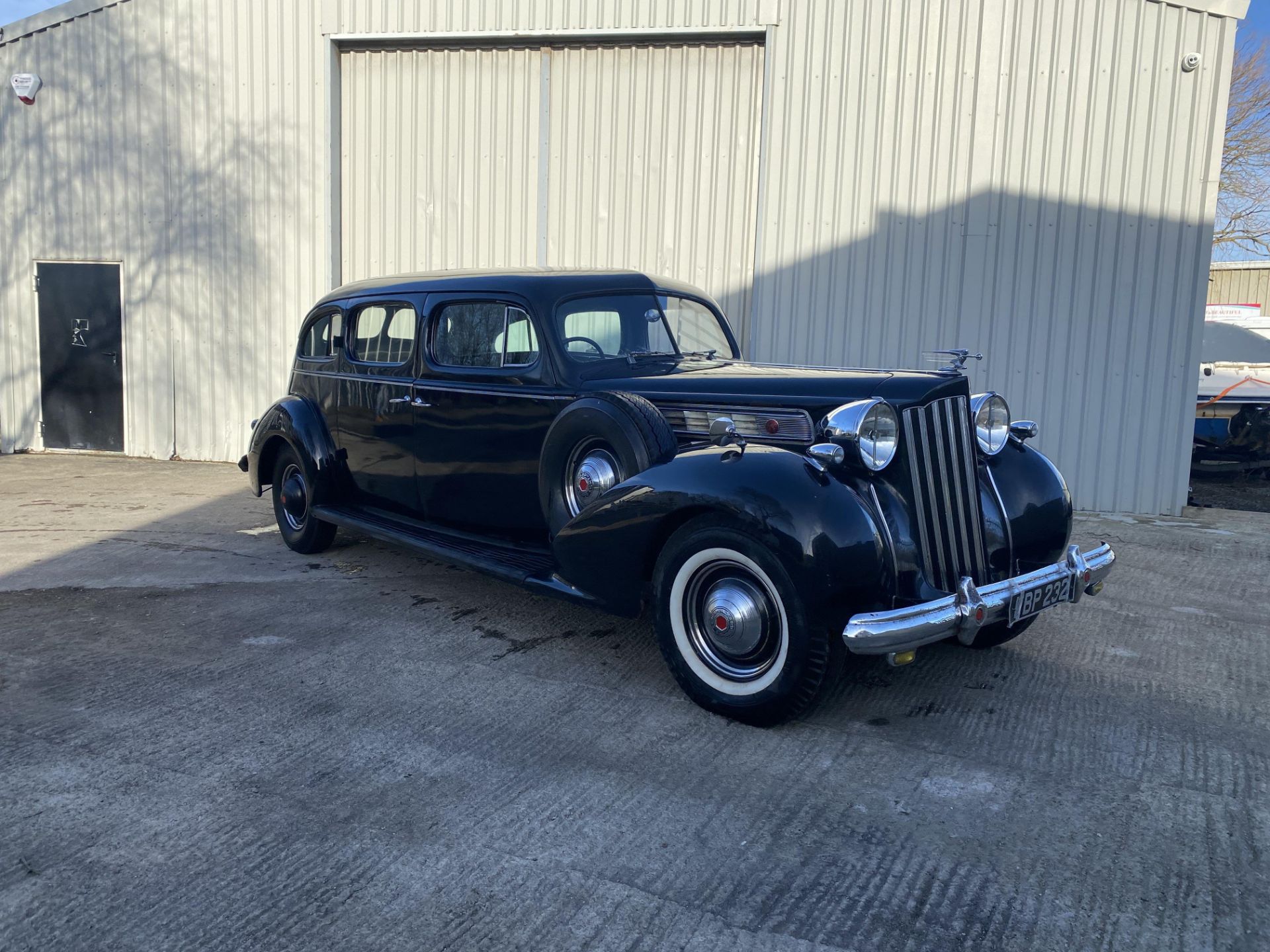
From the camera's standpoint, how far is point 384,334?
229 inches

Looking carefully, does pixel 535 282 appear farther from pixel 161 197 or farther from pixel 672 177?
pixel 161 197

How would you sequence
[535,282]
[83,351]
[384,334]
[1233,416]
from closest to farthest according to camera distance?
1. [535,282]
2. [384,334]
3. [83,351]
4. [1233,416]

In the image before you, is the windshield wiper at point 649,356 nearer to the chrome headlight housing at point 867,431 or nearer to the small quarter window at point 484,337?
the small quarter window at point 484,337

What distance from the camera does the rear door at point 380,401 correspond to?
18.2ft

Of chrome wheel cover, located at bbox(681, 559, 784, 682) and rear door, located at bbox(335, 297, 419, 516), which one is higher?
rear door, located at bbox(335, 297, 419, 516)

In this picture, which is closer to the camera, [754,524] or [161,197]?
[754,524]

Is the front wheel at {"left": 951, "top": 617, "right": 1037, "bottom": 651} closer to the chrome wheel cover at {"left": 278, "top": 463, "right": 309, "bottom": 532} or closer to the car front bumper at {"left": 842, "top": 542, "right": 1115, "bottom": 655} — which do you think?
the car front bumper at {"left": 842, "top": 542, "right": 1115, "bottom": 655}

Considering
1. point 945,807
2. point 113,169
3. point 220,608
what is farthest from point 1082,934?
point 113,169

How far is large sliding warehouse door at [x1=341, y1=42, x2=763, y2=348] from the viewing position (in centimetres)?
917

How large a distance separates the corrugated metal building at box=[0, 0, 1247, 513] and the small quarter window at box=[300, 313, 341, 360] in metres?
3.48

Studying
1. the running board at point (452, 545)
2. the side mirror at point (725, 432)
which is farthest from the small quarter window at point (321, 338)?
the side mirror at point (725, 432)

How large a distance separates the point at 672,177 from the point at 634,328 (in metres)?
4.58

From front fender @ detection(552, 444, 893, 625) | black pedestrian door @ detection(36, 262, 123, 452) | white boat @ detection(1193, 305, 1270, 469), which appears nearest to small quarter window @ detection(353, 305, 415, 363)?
front fender @ detection(552, 444, 893, 625)

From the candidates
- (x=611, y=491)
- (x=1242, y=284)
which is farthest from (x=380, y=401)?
(x=1242, y=284)
